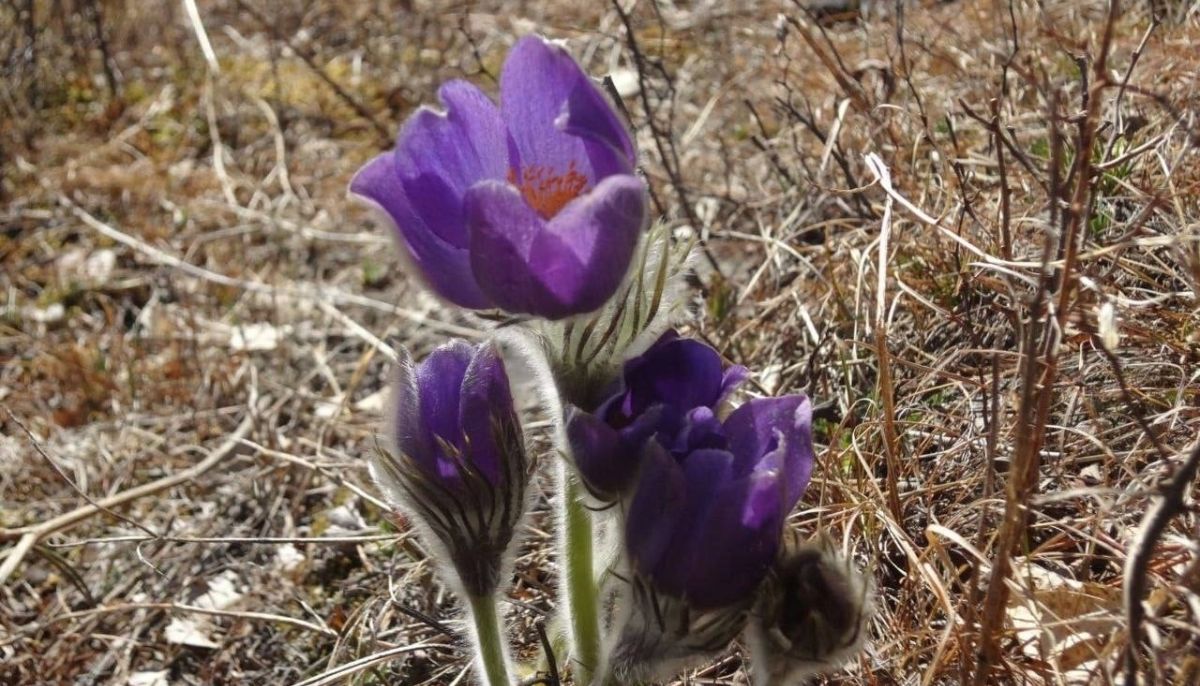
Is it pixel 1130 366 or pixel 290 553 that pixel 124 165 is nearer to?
pixel 290 553

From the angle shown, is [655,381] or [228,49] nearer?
[655,381]

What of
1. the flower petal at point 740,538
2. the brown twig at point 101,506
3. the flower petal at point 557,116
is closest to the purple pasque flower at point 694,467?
the flower petal at point 740,538

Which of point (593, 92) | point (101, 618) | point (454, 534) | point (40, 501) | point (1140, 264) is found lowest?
point (101, 618)

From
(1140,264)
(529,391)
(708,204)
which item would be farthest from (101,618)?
(1140,264)

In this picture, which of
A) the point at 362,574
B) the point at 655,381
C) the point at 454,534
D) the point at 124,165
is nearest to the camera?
the point at 655,381

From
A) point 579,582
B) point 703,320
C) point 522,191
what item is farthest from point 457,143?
point 703,320

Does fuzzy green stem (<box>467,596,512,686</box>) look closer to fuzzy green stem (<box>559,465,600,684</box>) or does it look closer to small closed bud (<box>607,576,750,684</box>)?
fuzzy green stem (<box>559,465,600,684</box>)

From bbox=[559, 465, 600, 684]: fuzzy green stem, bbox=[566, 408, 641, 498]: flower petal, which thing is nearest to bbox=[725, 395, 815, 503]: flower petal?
bbox=[566, 408, 641, 498]: flower petal
